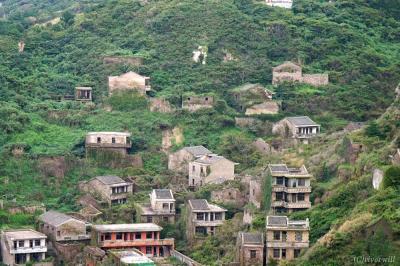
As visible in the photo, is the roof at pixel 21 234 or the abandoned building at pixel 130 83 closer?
the roof at pixel 21 234

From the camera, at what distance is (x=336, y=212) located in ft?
208

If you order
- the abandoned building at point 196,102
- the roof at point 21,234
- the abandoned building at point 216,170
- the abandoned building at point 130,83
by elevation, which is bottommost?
the roof at point 21,234

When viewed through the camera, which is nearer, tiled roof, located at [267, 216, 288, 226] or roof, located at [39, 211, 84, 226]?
tiled roof, located at [267, 216, 288, 226]

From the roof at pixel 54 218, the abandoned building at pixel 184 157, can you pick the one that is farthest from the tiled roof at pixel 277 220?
the abandoned building at pixel 184 157

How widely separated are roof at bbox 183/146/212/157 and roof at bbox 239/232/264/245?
13.1 m

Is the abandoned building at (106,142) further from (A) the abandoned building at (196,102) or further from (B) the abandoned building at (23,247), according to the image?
(B) the abandoned building at (23,247)

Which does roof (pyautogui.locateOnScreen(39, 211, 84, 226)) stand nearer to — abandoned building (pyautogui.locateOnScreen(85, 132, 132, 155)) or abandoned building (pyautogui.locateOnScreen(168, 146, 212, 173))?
abandoned building (pyautogui.locateOnScreen(85, 132, 132, 155))

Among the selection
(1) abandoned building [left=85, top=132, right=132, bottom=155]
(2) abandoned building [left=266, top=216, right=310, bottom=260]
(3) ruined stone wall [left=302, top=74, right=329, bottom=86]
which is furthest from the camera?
(3) ruined stone wall [left=302, top=74, right=329, bottom=86]

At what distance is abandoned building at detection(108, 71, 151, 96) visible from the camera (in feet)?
274

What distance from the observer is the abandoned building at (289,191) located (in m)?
66.6

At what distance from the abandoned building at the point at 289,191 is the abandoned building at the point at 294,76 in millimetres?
18975

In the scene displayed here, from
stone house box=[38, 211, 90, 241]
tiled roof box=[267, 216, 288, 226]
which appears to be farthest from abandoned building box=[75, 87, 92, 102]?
tiled roof box=[267, 216, 288, 226]

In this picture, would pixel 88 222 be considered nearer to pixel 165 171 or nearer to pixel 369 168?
pixel 165 171

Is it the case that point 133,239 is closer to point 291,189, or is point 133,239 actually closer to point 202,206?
point 202,206
